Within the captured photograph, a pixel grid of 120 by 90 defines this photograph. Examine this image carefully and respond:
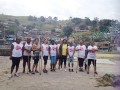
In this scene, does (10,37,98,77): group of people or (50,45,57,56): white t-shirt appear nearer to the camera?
(10,37,98,77): group of people

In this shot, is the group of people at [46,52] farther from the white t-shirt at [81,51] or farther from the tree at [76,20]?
the tree at [76,20]

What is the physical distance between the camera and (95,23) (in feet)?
237

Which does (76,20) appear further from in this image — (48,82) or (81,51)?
(48,82)

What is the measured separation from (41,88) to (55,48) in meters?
4.50

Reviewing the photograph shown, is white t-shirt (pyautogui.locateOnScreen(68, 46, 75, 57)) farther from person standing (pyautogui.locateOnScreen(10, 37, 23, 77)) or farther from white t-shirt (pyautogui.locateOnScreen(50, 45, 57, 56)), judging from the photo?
person standing (pyautogui.locateOnScreen(10, 37, 23, 77))

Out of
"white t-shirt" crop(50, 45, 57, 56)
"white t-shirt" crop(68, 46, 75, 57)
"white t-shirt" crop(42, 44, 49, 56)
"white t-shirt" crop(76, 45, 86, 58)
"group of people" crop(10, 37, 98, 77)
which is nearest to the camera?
"group of people" crop(10, 37, 98, 77)

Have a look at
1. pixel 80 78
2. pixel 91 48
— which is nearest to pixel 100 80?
pixel 80 78

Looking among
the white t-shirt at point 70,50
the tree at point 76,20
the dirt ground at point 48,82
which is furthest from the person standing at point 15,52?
the tree at point 76,20

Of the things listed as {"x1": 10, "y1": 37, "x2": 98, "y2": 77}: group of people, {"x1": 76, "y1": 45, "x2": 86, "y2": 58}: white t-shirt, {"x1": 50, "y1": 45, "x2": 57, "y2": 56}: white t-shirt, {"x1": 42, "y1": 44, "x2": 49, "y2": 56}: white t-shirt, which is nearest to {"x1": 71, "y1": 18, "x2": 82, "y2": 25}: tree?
{"x1": 10, "y1": 37, "x2": 98, "y2": 77}: group of people

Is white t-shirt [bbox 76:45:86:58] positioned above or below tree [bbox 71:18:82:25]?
below

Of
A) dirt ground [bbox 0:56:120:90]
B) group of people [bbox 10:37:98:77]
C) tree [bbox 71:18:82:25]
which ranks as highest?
tree [bbox 71:18:82:25]

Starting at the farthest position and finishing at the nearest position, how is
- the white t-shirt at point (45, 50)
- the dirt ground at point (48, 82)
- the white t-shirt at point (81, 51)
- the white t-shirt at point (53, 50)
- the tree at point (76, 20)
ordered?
the tree at point (76, 20)
the white t-shirt at point (81, 51)
the white t-shirt at point (53, 50)
the white t-shirt at point (45, 50)
the dirt ground at point (48, 82)

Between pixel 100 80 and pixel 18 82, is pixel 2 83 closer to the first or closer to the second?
pixel 18 82

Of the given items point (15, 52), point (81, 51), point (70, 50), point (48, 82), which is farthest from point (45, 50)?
point (48, 82)
